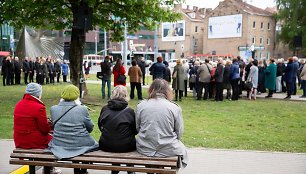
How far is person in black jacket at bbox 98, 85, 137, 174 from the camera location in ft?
17.3

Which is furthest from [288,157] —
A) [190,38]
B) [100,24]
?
[190,38]

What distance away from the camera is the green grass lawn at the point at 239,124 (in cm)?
877

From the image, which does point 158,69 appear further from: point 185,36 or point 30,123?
point 185,36

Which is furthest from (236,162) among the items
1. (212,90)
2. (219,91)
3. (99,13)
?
(99,13)

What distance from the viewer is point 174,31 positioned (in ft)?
316

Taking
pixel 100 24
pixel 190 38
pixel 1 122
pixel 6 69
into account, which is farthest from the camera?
pixel 190 38

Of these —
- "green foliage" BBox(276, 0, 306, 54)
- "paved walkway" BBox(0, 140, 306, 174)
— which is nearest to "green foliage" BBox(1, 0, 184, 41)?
"paved walkway" BBox(0, 140, 306, 174)

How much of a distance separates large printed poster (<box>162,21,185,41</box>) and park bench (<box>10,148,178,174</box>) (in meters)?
89.2

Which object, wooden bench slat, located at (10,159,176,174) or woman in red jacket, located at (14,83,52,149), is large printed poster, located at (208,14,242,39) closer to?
woman in red jacket, located at (14,83,52,149)

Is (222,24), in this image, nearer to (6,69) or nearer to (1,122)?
(6,69)

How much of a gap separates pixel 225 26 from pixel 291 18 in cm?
1874

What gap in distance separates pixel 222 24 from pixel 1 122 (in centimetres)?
7442

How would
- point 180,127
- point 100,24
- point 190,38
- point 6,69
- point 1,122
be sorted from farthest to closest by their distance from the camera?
point 190,38
point 6,69
point 100,24
point 1,122
point 180,127

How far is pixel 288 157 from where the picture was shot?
297 inches
